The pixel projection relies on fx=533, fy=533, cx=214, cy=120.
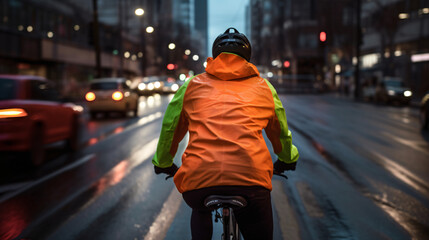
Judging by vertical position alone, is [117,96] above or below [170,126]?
below

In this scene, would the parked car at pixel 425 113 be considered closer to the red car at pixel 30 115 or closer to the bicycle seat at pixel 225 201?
the red car at pixel 30 115

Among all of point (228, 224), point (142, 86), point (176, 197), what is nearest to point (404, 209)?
point (176, 197)

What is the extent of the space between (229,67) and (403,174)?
647 cm

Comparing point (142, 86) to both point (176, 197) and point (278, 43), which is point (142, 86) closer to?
point (176, 197)

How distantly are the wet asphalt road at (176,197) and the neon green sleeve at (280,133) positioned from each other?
2.03 meters

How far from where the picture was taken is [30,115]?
9.03 meters

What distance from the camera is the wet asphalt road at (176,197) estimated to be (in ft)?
17.5

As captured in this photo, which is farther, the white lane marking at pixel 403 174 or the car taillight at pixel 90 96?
the car taillight at pixel 90 96

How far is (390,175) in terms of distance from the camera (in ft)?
27.8

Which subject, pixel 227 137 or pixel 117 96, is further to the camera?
pixel 117 96

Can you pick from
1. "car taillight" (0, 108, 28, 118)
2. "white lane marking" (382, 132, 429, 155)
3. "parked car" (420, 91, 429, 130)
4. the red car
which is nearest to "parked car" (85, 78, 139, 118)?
the red car

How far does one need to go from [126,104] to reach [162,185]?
46.4ft

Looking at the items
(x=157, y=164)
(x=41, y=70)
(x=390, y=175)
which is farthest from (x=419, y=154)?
(x=41, y=70)

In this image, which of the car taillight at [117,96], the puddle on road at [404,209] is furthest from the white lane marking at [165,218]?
the car taillight at [117,96]
